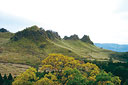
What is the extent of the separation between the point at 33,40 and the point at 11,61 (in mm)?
76919

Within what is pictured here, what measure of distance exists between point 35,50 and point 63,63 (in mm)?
138781

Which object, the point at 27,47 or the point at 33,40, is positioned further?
the point at 33,40

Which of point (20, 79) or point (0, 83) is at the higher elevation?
point (20, 79)

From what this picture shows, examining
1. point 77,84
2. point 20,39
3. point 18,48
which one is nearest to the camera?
point 77,84

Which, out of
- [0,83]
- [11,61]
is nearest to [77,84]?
[0,83]

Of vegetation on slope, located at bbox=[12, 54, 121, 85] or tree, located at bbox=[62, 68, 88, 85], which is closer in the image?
tree, located at bbox=[62, 68, 88, 85]

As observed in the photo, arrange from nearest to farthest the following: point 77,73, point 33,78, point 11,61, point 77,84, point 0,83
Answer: point 77,84 < point 77,73 < point 33,78 < point 0,83 < point 11,61

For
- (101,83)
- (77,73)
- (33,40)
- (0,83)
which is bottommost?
(0,83)

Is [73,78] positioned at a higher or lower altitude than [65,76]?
higher

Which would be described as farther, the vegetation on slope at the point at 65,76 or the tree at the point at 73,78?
the vegetation on slope at the point at 65,76

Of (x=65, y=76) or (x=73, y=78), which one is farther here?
(x=65, y=76)

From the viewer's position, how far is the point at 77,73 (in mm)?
28609

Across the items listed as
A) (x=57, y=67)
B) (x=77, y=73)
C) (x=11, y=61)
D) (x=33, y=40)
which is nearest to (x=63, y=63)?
(x=57, y=67)

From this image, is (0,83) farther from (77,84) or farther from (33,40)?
(33,40)
